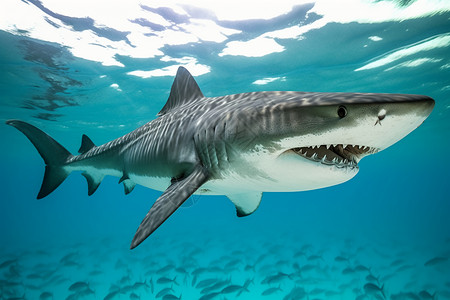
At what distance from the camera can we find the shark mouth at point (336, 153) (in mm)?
1878

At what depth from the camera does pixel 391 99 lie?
148cm

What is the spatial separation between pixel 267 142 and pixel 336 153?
1.74ft

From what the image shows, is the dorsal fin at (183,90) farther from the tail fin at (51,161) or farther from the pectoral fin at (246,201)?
the tail fin at (51,161)

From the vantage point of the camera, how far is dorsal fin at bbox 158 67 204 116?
4.20 metres

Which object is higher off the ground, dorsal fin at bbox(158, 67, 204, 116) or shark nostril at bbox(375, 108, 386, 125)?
dorsal fin at bbox(158, 67, 204, 116)

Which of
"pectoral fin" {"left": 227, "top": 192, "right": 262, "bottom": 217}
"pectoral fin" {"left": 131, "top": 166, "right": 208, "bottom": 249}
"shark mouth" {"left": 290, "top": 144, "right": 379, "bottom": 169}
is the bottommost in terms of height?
"pectoral fin" {"left": 227, "top": 192, "right": 262, "bottom": 217}

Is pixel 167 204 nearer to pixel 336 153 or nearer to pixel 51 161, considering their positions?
pixel 336 153

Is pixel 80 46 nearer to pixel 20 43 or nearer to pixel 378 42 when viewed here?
pixel 20 43

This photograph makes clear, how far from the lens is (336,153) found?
196 centimetres

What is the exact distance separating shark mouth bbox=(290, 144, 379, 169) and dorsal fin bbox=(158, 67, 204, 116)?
2588mm

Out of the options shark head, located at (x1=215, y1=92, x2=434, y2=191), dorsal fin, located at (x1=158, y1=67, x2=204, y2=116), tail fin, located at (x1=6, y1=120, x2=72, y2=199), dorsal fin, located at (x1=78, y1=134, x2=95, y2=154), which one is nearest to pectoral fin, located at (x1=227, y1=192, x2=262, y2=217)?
shark head, located at (x1=215, y1=92, x2=434, y2=191)

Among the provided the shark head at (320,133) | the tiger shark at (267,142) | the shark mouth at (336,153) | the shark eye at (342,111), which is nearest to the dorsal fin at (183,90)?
the tiger shark at (267,142)

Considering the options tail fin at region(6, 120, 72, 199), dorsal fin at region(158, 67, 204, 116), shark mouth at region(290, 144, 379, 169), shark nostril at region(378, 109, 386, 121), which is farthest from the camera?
tail fin at region(6, 120, 72, 199)

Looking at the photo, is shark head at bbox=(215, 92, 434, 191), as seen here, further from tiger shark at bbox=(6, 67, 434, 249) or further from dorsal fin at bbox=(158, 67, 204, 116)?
dorsal fin at bbox=(158, 67, 204, 116)
